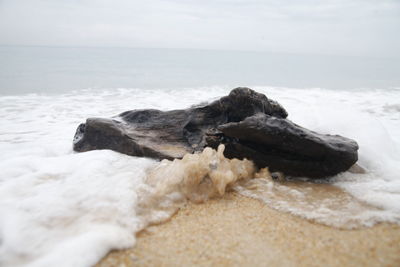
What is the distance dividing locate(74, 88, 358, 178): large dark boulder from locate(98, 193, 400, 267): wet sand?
0.94 metres

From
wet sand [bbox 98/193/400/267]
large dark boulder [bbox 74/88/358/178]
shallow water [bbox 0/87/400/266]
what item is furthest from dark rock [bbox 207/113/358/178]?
wet sand [bbox 98/193/400/267]

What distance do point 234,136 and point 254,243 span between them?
1.50 meters

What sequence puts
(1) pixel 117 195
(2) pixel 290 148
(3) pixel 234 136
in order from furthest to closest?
(3) pixel 234 136 < (2) pixel 290 148 < (1) pixel 117 195

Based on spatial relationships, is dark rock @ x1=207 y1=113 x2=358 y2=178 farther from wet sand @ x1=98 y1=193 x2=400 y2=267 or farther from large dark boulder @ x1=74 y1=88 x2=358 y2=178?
wet sand @ x1=98 y1=193 x2=400 y2=267

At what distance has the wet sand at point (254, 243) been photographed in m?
1.87

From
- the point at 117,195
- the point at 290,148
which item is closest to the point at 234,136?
the point at 290,148

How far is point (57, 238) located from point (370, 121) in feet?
15.4

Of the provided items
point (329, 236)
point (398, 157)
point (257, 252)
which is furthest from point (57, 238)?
point (398, 157)

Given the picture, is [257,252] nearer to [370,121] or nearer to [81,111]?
[370,121]

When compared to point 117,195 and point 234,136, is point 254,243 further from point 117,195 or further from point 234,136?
point 234,136

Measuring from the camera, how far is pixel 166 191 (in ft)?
9.08

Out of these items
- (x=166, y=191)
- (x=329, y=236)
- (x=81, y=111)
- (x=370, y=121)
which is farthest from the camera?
(x=81, y=111)

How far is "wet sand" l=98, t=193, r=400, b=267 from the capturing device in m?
1.87

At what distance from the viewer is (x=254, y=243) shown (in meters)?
2.06
